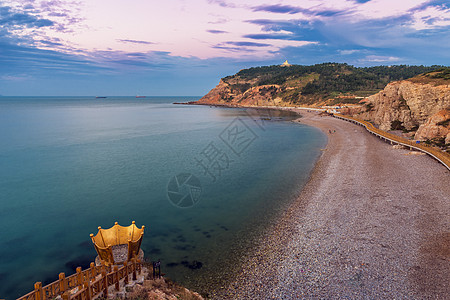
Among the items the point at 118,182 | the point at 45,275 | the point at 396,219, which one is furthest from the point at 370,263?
the point at 118,182

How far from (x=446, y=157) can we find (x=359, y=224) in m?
23.5

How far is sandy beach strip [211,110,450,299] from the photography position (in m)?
14.4

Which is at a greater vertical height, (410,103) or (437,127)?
(410,103)

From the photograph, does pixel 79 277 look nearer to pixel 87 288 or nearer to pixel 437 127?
pixel 87 288

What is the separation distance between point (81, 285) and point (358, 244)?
55.8ft

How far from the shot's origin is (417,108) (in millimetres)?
55188

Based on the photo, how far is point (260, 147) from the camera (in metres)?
59.6

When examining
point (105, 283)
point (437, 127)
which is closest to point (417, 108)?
point (437, 127)

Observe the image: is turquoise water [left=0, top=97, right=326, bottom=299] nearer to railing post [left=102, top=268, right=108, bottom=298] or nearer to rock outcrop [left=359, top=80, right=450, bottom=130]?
railing post [left=102, top=268, right=108, bottom=298]

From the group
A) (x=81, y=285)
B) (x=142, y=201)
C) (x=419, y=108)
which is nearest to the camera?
(x=81, y=285)

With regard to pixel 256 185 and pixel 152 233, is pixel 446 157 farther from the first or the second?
pixel 152 233

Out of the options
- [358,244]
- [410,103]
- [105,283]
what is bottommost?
[358,244]

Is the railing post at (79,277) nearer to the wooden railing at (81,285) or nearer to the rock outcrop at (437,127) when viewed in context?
the wooden railing at (81,285)

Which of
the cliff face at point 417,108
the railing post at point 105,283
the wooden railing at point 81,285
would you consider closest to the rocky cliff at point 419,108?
the cliff face at point 417,108
